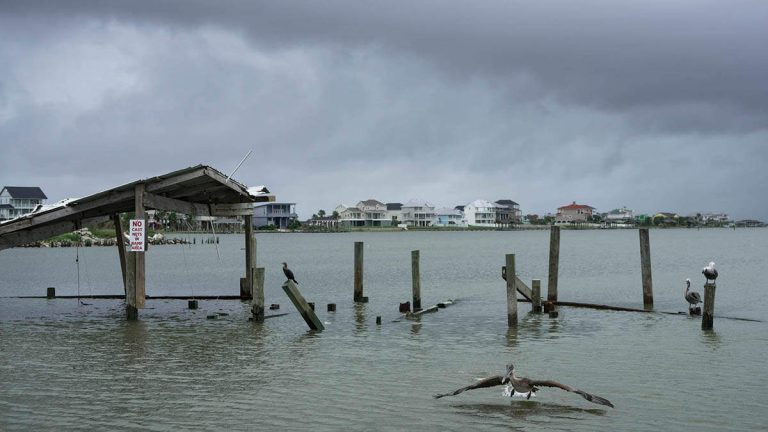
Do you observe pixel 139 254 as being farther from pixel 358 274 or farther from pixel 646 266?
pixel 646 266

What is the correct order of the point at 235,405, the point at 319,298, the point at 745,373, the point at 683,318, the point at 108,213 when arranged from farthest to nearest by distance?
the point at 319,298, the point at 108,213, the point at 683,318, the point at 745,373, the point at 235,405

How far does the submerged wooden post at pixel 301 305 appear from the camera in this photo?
2034 cm

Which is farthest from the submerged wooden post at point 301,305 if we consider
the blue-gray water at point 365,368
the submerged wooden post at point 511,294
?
the submerged wooden post at point 511,294

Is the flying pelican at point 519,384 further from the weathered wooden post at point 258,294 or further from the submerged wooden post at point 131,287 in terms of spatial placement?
the submerged wooden post at point 131,287

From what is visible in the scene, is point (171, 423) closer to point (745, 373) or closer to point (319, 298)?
point (745, 373)

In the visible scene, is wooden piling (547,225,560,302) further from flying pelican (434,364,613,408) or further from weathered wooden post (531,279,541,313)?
flying pelican (434,364,613,408)

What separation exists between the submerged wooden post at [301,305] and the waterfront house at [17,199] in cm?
14854

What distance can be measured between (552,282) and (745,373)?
38.3 ft

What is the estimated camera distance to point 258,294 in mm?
22344

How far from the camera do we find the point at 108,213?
26984 mm

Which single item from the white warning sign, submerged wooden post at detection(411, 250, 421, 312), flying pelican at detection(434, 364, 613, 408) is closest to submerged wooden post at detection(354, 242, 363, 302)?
submerged wooden post at detection(411, 250, 421, 312)

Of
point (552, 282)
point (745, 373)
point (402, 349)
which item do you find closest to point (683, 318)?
point (552, 282)

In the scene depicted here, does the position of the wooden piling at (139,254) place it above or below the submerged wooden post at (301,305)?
above

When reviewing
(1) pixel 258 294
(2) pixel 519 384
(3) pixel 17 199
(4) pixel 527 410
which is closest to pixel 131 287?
(1) pixel 258 294
